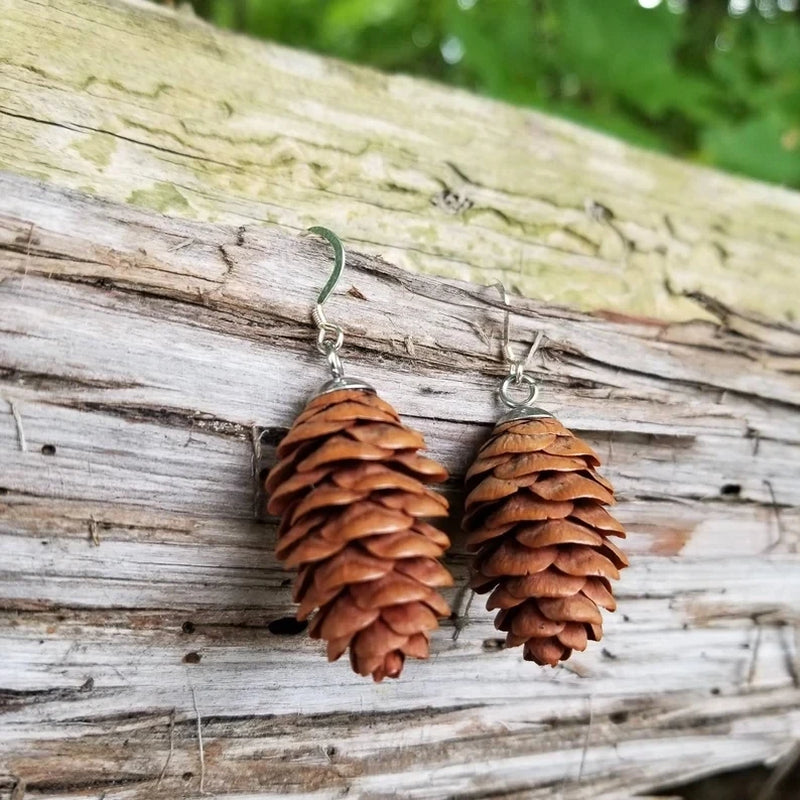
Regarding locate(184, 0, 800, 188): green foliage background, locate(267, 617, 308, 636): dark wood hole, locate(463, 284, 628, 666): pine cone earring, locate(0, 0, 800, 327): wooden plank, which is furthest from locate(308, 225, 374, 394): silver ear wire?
locate(184, 0, 800, 188): green foliage background

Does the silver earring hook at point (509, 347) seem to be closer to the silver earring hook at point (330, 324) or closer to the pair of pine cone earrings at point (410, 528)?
the pair of pine cone earrings at point (410, 528)

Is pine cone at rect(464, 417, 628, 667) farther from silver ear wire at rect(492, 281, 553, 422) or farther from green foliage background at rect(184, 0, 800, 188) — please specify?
green foliage background at rect(184, 0, 800, 188)

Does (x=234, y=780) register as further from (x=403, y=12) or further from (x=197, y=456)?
(x=403, y=12)

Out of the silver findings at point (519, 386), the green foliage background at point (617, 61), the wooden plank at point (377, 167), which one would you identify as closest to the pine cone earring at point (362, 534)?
the silver findings at point (519, 386)

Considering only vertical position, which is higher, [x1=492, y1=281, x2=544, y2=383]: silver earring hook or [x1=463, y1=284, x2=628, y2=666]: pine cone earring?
[x1=492, y1=281, x2=544, y2=383]: silver earring hook

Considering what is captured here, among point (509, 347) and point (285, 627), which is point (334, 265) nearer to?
point (509, 347)

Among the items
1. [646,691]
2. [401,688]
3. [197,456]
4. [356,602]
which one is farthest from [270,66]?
[646,691]
